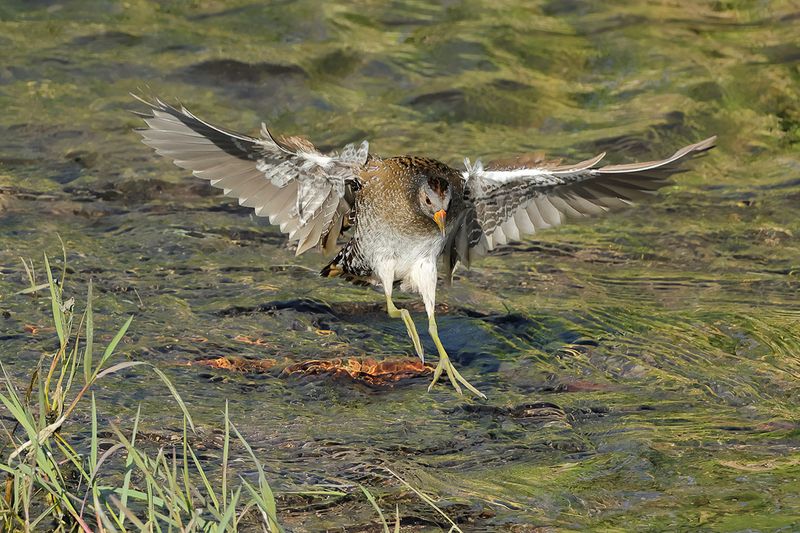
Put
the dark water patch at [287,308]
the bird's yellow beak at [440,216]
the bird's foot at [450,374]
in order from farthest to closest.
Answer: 1. the dark water patch at [287,308]
2. the bird's foot at [450,374]
3. the bird's yellow beak at [440,216]

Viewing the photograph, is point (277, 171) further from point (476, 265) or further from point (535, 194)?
point (476, 265)

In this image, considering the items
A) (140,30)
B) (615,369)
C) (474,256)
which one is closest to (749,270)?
(615,369)

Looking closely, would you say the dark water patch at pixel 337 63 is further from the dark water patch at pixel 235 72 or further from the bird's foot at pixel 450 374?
the bird's foot at pixel 450 374

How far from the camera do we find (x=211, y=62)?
10.6 meters

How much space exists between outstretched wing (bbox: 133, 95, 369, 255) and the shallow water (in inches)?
34.8

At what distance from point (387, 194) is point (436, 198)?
0.34 meters

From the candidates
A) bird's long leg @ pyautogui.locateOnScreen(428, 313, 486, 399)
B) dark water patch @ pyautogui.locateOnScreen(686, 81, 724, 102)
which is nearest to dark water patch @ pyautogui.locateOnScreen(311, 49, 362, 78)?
dark water patch @ pyautogui.locateOnScreen(686, 81, 724, 102)

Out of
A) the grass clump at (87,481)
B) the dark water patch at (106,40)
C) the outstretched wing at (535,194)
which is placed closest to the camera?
A: the grass clump at (87,481)

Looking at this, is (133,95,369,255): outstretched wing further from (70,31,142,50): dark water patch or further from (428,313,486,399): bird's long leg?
(70,31,142,50): dark water patch

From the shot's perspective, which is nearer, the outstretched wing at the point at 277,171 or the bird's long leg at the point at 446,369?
the outstretched wing at the point at 277,171

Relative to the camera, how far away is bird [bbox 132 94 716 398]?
227 inches

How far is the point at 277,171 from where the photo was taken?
19.5 feet

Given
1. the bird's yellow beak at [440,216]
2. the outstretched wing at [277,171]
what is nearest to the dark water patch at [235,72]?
the outstretched wing at [277,171]

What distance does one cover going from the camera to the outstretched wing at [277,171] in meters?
5.80
